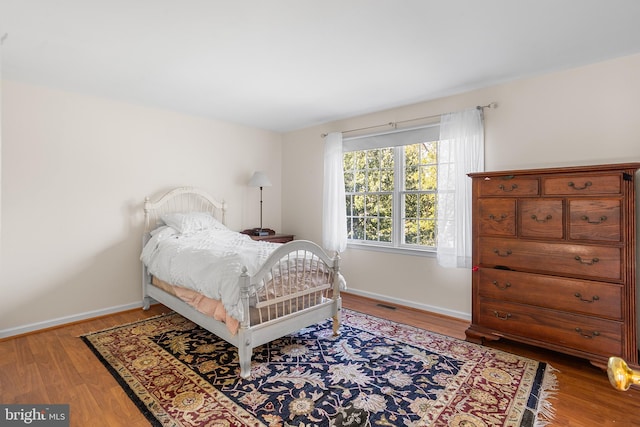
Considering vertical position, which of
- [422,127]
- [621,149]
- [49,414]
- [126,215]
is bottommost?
[49,414]

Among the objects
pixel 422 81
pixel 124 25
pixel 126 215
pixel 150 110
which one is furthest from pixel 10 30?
pixel 422 81

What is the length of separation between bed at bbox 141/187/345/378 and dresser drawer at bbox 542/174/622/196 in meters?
1.82

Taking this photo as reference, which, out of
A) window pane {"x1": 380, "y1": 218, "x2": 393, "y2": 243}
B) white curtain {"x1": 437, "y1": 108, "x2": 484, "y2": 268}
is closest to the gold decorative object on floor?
white curtain {"x1": 437, "y1": 108, "x2": 484, "y2": 268}

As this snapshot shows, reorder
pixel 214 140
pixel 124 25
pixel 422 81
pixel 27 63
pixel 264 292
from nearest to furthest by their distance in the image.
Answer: pixel 124 25 < pixel 264 292 < pixel 27 63 < pixel 422 81 < pixel 214 140

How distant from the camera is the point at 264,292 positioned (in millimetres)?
2430

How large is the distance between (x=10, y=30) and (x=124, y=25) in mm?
803

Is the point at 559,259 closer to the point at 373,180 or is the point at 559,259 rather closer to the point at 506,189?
the point at 506,189

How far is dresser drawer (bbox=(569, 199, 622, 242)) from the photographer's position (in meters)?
2.20

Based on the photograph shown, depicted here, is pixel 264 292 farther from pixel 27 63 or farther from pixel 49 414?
pixel 27 63

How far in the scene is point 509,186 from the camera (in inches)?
103

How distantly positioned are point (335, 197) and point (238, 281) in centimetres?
234

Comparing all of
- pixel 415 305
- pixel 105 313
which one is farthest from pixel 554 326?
pixel 105 313

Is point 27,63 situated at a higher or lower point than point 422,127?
higher

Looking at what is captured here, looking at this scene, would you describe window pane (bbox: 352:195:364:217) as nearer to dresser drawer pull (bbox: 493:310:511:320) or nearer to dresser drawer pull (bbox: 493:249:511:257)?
dresser drawer pull (bbox: 493:249:511:257)
